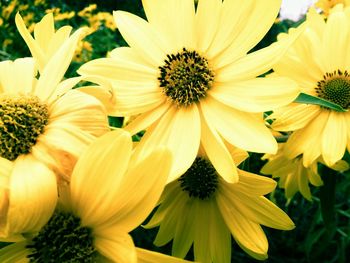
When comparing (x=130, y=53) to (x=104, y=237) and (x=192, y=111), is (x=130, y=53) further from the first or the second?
(x=104, y=237)

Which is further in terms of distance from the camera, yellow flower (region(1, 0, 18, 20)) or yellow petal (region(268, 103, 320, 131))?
yellow flower (region(1, 0, 18, 20))

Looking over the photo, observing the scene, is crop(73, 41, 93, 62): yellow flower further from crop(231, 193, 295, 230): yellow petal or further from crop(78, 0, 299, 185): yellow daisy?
crop(231, 193, 295, 230): yellow petal

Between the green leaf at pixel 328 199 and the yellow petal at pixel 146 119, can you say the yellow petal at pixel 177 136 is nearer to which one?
the yellow petal at pixel 146 119

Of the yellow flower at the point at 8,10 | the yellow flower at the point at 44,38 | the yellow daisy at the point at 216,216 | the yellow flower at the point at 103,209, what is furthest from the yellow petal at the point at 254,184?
the yellow flower at the point at 8,10

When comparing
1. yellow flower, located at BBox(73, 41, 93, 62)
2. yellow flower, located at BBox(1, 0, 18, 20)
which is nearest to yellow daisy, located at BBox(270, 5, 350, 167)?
yellow flower, located at BBox(73, 41, 93, 62)

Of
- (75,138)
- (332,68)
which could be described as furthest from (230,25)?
(332,68)

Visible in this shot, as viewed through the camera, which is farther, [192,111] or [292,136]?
[292,136]

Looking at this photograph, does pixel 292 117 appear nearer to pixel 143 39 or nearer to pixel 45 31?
pixel 143 39
